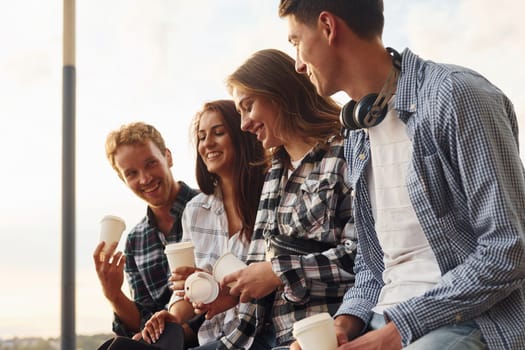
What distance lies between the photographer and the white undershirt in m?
1.12

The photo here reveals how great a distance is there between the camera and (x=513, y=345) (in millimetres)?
950

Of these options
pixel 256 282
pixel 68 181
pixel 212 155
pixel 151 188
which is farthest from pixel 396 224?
pixel 68 181

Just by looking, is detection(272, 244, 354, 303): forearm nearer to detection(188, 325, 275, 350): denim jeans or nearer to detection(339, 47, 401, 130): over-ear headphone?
detection(188, 325, 275, 350): denim jeans

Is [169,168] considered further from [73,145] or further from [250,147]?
[73,145]

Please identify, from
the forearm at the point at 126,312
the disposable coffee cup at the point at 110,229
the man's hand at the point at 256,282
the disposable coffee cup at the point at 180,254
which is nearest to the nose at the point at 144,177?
the disposable coffee cup at the point at 110,229

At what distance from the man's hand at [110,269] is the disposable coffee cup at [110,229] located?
1 centimetres

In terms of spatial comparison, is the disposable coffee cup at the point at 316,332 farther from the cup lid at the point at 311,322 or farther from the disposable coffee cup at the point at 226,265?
the disposable coffee cup at the point at 226,265

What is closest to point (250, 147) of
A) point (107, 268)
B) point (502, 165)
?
point (107, 268)

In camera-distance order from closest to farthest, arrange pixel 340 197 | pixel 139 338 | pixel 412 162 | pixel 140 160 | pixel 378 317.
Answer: pixel 412 162 < pixel 378 317 < pixel 340 197 < pixel 139 338 < pixel 140 160

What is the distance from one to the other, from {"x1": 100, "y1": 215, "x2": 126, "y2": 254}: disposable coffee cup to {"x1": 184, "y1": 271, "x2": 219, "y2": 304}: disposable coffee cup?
0.41m

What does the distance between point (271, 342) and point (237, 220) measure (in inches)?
16.8

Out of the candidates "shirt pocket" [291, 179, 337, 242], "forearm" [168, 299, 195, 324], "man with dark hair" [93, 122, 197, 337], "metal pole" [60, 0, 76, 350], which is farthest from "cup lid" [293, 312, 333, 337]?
"metal pole" [60, 0, 76, 350]

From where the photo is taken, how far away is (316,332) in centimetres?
108

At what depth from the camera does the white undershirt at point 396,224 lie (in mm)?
1120
